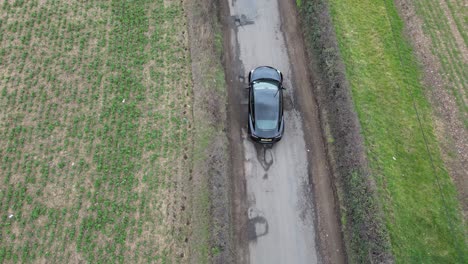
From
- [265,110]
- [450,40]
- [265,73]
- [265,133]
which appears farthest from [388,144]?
[450,40]

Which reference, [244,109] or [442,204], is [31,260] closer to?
[244,109]

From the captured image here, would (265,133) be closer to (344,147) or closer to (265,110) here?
(265,110)

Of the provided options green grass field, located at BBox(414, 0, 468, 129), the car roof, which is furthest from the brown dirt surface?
the car roof

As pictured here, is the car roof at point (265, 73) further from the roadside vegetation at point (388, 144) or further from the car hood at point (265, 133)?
the car hood at point (265, 133)

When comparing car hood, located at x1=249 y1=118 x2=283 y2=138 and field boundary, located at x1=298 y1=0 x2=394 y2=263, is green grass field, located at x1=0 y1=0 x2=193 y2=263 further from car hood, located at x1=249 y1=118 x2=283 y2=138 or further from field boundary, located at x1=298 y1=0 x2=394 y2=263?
field boundary, located at x1=298 y1=0 x2=394 y2=263

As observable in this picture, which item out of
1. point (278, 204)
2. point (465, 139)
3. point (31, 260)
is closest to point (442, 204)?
point (465, 139)

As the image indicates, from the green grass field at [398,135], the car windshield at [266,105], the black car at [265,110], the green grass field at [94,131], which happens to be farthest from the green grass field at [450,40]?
the green grass field at [94,131]
